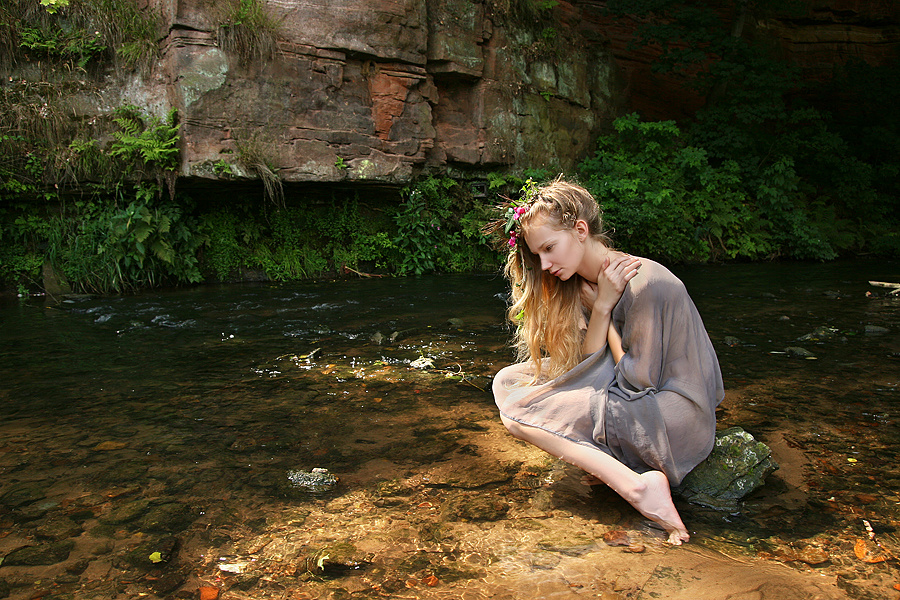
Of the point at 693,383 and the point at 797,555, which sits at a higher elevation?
the point at 693,383

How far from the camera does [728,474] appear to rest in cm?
282

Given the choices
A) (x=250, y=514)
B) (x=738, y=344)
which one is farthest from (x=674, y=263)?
(x=250, y=514)

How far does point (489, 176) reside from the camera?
13.0m

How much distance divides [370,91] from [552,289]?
9.03 meters

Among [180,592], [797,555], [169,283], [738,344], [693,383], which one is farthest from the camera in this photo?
[169,283]

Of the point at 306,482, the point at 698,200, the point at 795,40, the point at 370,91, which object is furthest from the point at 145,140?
the point at 795,40

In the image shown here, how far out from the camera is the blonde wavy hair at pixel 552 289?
2.83 m

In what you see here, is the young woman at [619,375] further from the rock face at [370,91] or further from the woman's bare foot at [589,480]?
the rock face at [370,91]

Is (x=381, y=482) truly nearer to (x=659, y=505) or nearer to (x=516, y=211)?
(x=659, y=505)

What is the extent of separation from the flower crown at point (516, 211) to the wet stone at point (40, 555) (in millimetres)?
2463

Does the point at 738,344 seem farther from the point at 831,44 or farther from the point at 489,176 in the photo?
the point at 831,44

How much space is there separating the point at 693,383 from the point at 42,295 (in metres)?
10.4

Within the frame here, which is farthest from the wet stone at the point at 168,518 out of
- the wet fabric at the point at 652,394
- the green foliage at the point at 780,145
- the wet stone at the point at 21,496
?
the green foliage at the point at 780,145

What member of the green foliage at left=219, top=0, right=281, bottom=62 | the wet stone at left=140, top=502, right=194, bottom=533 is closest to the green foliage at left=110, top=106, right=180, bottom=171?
the green foliage at left=219, top=0, right=281, bottom=62
